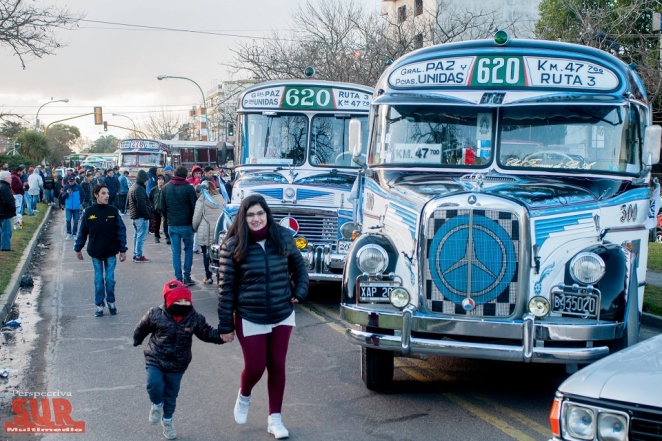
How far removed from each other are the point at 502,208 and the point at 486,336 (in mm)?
969

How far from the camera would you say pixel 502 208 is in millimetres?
6086

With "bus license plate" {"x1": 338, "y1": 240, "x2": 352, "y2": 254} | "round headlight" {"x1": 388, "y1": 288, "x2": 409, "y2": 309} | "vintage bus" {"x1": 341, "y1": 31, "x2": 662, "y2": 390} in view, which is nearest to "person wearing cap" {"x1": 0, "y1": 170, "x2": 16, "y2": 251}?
"bus license plate" {"x1": 338, "y1": 240, "x2": 352, "y2": 254}

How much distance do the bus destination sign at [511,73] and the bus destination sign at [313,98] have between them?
4.58 m

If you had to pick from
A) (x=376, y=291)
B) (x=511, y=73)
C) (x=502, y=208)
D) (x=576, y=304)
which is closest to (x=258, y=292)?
(x=376, y=291)

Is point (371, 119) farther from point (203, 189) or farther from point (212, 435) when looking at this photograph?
point (203, 189)

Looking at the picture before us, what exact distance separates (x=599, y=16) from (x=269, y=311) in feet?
47.9

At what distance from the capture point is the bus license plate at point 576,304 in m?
5.95

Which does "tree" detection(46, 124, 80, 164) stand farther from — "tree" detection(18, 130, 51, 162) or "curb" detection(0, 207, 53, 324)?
"curb" detection(0, 207, 53, 324)

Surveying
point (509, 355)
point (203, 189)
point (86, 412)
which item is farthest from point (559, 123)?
point (203, 189)

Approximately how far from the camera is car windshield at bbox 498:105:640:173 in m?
7.25

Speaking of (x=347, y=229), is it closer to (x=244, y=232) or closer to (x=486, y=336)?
(x=486, y=336)

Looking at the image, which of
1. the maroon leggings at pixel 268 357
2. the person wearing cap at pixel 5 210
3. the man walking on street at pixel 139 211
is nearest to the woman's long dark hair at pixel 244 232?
the maroon leggings at pixel 268 357

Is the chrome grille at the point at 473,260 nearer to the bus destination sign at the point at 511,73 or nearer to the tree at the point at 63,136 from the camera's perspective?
the bus destination sign at the point at 511,73

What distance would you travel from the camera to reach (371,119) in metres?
8.34
